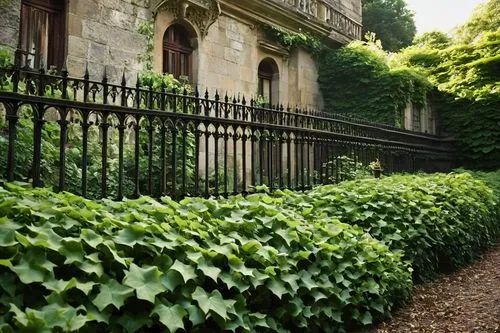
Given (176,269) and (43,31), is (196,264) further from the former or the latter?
(43,31)

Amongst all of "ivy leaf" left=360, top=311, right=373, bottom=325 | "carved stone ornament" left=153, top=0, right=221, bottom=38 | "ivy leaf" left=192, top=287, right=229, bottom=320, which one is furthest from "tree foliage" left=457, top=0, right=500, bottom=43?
"ivy leaf" left=192, top=287, right=229, bottom=320

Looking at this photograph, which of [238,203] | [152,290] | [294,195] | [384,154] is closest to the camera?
[152,290]

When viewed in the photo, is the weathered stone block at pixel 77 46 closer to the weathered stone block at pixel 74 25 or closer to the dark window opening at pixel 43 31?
the weathered stone block at pixel 74 25

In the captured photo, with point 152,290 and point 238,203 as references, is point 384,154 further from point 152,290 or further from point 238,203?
point 152,290

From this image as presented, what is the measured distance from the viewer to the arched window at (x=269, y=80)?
13430 millimetres

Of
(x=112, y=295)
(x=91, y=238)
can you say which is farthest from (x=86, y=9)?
(x=112, y=295)

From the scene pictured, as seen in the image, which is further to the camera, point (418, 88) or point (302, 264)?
point (418, 88)

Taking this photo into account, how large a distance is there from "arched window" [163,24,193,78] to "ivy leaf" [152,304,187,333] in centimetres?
865

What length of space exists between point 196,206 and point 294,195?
5.78ft

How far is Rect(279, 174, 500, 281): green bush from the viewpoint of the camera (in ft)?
15.4

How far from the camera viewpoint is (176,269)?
91.3 inches

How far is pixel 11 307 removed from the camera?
1.76 m

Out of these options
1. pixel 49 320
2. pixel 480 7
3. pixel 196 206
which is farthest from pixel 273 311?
pixel 480 7

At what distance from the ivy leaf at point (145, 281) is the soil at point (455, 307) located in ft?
6.74
